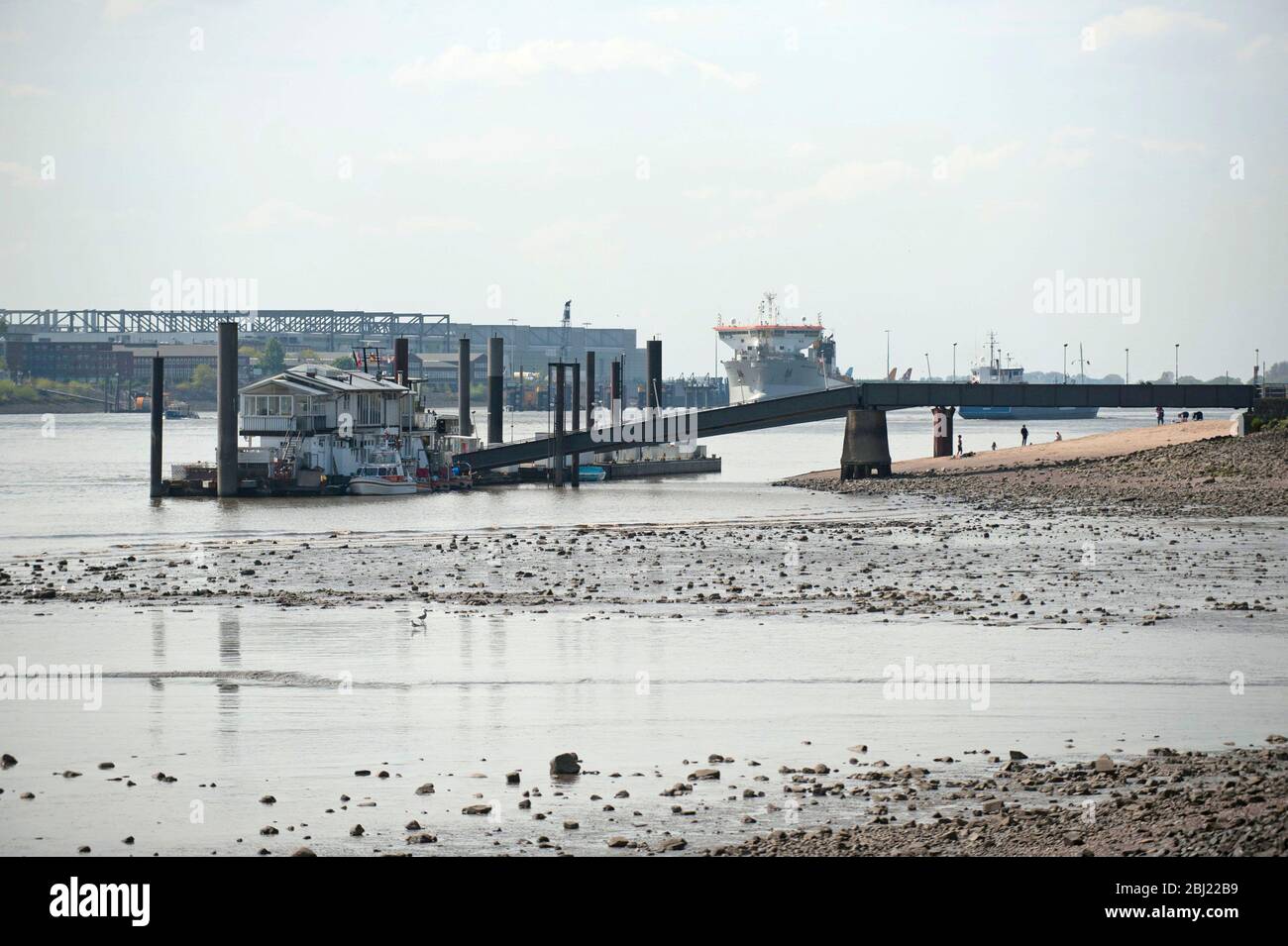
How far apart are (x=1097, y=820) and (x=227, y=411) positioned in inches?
2496

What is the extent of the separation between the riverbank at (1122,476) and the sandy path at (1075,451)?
0.23 ft

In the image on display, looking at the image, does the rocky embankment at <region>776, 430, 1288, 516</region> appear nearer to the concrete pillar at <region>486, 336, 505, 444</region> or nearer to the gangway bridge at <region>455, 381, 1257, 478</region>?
the gangway bridge at <region>455, 381, 1257, 478</region>

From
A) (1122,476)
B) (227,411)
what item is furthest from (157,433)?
(1122,476)

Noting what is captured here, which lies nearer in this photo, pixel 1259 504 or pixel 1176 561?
pixel 1176 561

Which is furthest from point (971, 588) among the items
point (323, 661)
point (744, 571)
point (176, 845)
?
point (176, 845)

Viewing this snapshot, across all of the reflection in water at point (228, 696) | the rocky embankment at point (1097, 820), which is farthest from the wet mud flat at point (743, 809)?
the reflection in water at point (228, 696)

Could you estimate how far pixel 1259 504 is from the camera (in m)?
57.7

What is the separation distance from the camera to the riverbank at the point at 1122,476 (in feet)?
200

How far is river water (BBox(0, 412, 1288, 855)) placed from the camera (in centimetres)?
1526

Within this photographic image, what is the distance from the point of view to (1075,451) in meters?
91.0

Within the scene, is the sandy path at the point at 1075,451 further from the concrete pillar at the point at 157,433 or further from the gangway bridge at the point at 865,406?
the concrete pillar at the point at 157,433

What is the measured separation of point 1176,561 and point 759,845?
28.7m

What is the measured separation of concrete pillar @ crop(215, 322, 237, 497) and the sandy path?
99.3ft
